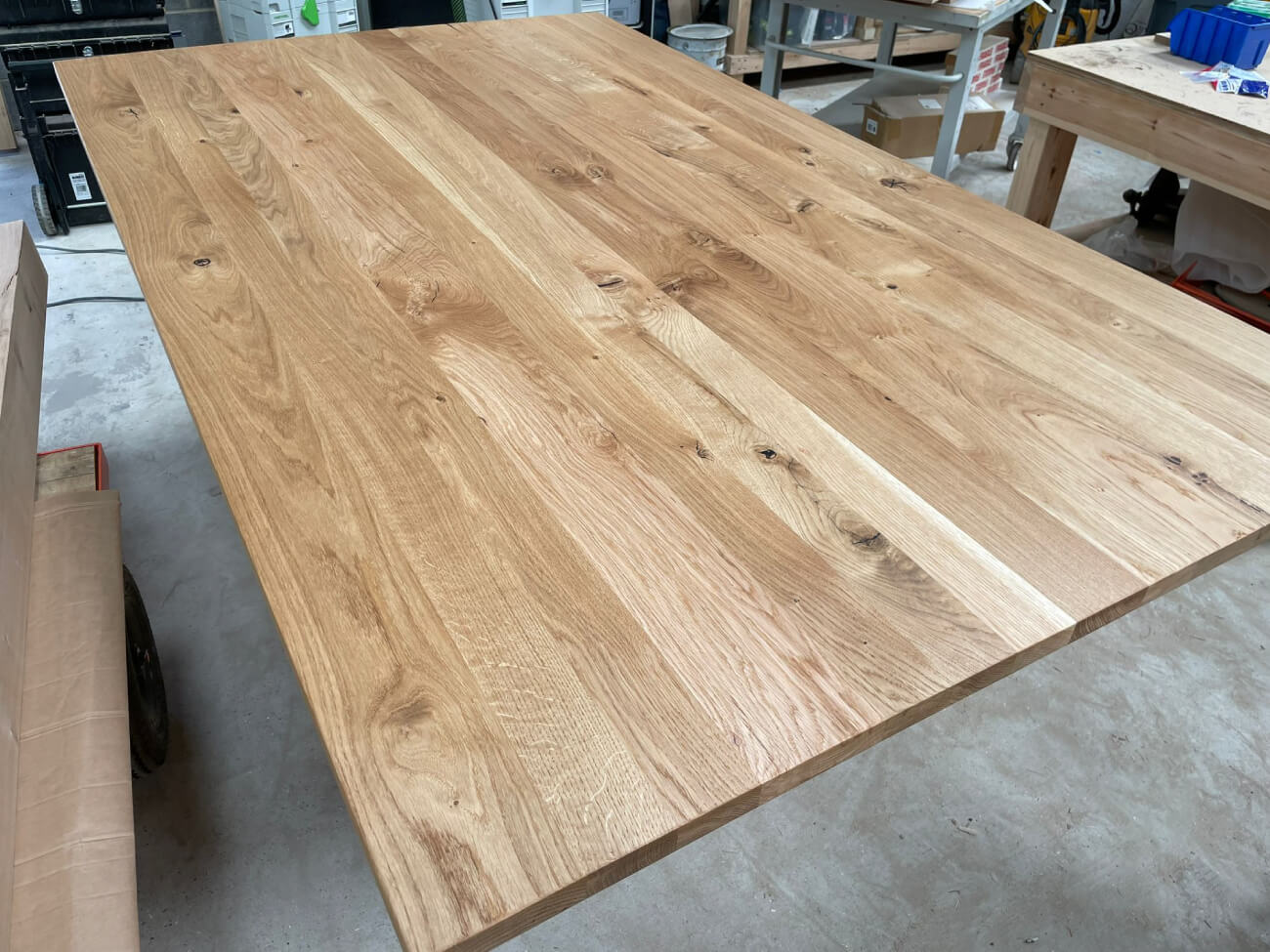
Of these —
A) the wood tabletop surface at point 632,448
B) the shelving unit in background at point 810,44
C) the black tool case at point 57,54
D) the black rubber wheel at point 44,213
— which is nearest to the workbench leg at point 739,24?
the shelving unit in background at point 810,44

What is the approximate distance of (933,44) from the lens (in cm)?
458

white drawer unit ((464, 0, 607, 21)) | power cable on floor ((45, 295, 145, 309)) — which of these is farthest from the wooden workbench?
power cable on floor ((45, 295, 145, 309))

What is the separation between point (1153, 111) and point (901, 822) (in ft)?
5.41

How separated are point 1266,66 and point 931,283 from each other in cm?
182

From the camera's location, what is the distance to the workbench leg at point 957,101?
272cm

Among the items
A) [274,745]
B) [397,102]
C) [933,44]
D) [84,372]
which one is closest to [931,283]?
[397,102]

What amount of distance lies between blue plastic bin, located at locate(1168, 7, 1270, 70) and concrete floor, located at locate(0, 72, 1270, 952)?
1273 millimetres

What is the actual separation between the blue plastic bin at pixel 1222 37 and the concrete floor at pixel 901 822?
127cm

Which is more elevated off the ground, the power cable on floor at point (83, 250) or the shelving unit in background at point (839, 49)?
the shelving unit in background at point (839, 49)

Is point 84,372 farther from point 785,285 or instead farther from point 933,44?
point 933,44

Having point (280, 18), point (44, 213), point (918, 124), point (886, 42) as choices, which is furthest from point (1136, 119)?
point (44, 213)

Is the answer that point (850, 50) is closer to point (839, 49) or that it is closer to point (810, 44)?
point (839, 49)

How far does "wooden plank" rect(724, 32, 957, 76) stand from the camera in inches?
161

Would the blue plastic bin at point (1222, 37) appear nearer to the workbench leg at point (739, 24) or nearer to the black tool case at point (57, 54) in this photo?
the workbench leg at point (739, 24)
